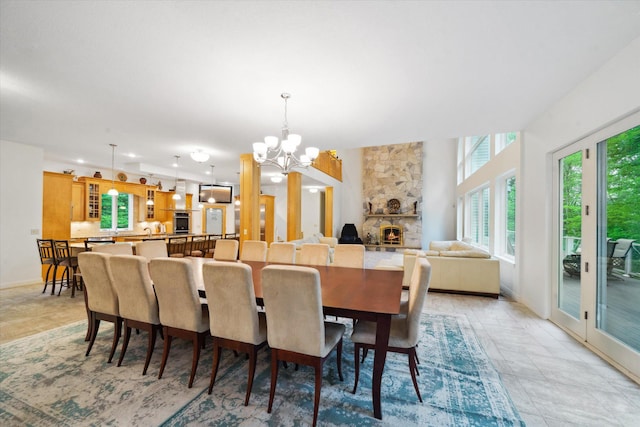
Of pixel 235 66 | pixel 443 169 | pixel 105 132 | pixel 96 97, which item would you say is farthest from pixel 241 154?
pixel 443 169

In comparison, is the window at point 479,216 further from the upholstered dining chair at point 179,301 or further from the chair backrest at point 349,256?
the upholstered dining chair at point 179,301

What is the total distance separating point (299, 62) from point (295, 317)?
81.7 inches

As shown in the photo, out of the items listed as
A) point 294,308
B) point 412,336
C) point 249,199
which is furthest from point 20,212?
point 412,336

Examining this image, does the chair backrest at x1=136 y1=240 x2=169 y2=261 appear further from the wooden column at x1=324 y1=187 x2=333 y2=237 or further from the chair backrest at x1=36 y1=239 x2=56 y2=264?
the wooden column at x1=324 y1=187 x2=333 y2=237

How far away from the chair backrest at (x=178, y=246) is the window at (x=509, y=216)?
253 inches

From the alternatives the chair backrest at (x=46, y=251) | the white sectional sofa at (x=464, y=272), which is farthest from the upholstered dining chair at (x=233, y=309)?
the chair backrest at (x=46, y=251)

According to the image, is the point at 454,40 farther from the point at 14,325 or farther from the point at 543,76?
the point at 14,325

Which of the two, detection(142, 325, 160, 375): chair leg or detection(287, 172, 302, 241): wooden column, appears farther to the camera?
detection(287, 172, 302, 241): wooden column

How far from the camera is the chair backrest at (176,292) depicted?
196 centimetres

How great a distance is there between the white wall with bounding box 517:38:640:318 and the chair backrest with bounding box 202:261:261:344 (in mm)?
3218

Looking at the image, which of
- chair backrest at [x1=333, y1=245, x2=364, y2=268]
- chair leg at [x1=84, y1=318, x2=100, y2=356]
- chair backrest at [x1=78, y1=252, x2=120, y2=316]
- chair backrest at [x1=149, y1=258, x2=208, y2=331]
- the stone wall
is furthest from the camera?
the stone wall

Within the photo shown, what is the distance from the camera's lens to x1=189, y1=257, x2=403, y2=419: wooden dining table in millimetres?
1683

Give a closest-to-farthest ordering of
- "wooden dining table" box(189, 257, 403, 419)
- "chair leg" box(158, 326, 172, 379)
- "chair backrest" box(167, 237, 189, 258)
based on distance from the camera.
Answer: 1. "wooden dining table" box(189, 257, 403, 419)
2. "chair leg" box(158, 326, 172, 379)
3. "chair backrest" box(167, 237, 189, 258)

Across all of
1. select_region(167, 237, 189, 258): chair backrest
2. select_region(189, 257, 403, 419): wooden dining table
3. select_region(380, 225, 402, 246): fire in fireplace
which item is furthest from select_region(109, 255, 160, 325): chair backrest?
select_region(380, 225, 402, 246): fire in fireplace
